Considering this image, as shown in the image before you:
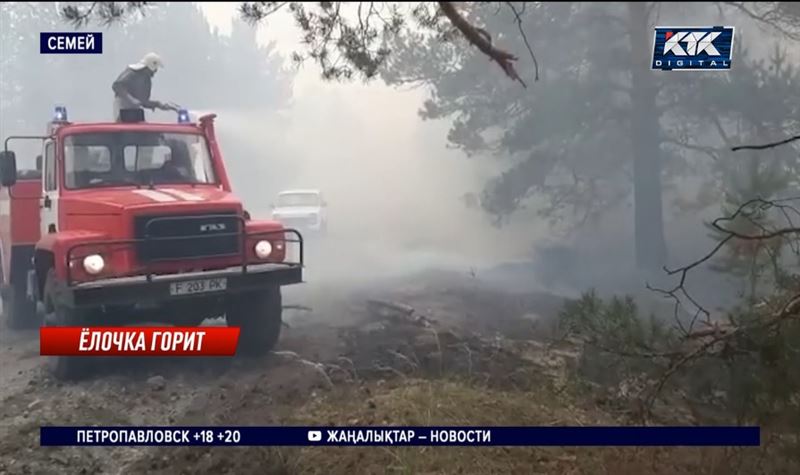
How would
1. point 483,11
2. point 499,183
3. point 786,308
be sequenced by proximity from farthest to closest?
point 499,183, point 483,11, point 786,308

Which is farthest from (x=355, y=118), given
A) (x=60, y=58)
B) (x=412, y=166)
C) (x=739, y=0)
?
(x=739, y=0)

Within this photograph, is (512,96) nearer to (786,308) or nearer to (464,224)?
(464,224)

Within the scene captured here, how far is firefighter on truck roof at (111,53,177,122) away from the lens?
5.02m

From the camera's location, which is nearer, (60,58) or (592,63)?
(60,58)

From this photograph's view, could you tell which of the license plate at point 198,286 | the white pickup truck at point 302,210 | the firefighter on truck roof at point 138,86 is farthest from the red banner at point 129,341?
the firefighter on truck roof at point 138,86

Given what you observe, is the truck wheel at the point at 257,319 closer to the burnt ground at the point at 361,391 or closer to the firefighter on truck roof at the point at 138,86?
the burnt ground at the point at 361,391

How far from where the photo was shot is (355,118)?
538cm

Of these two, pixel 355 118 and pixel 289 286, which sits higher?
pixel 355 118

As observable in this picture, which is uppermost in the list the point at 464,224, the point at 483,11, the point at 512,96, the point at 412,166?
the point at 483,11

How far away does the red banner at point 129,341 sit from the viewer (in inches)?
188

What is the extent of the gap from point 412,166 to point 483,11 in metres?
1.34

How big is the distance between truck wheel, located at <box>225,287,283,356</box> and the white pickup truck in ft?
1.62

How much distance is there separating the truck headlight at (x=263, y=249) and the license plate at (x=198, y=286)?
36 cm

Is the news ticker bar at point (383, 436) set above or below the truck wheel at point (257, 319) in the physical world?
below
